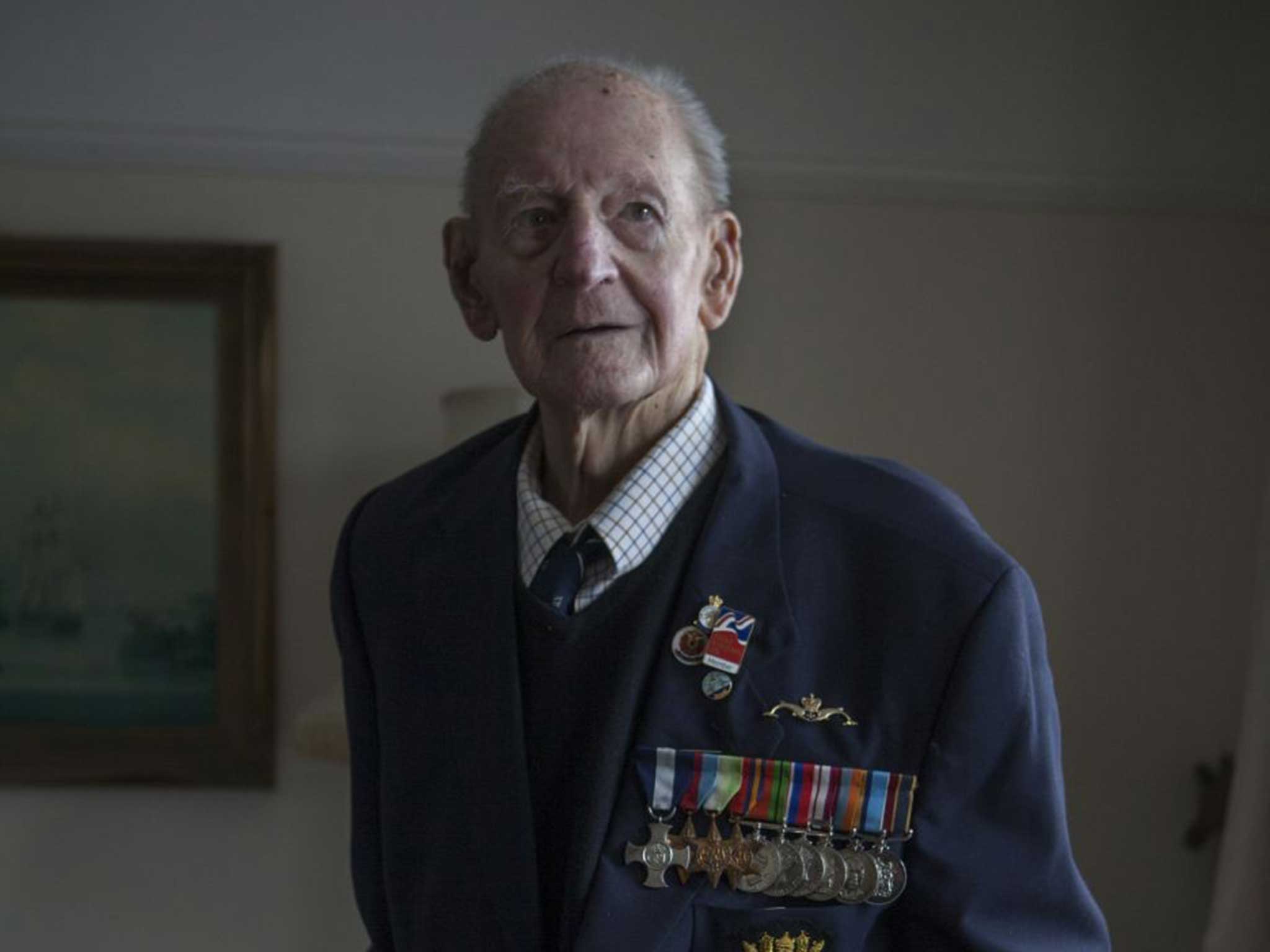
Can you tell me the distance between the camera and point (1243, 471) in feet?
7.69

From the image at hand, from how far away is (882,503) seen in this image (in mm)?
923

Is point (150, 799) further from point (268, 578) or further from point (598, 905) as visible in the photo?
point (598, 905)

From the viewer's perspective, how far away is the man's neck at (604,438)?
989mm

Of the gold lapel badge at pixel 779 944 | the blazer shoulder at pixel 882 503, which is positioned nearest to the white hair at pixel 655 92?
the blazer shoulder at pixel 882 503

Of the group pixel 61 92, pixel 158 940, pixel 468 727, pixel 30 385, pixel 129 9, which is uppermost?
pixel 129 9

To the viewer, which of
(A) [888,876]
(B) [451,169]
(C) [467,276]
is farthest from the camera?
(B) [451,169]

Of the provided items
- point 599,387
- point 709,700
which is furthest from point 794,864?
point 599,387

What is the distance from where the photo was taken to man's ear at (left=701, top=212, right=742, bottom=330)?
1.03 meters

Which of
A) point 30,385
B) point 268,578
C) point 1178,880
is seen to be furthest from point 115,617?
point 1178,880

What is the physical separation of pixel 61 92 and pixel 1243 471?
2319 millimetres

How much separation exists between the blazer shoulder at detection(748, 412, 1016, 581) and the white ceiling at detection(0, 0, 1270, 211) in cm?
144

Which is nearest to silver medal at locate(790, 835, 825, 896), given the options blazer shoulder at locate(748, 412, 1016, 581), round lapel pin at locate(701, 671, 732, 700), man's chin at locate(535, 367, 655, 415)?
round lapel pin at locate(701, 671, 732, 700)

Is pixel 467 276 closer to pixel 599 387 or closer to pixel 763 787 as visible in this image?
pixel 599 387

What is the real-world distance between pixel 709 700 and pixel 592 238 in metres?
0.35
